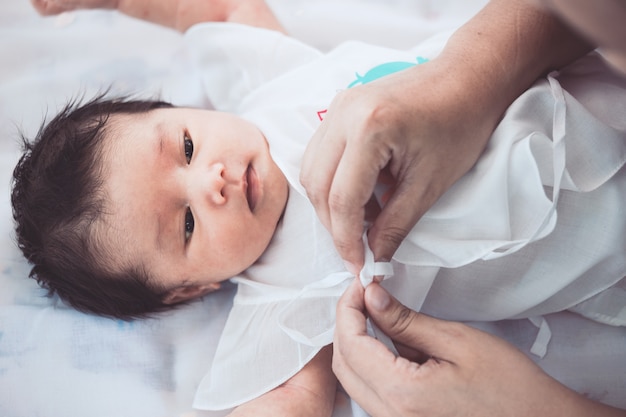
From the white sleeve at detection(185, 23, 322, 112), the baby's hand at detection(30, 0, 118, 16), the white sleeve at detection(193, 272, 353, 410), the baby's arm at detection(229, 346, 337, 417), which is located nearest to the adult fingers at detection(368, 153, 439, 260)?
the white sleeve at detection(193, 272, 353, 410)

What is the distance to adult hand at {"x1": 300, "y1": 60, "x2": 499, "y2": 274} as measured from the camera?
2.41 feet

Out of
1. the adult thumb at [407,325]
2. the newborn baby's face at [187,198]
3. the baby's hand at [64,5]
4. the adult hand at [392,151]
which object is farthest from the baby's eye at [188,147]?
the baby's hand at [64,5]

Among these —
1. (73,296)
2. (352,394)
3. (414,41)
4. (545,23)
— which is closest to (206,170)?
(73,296)

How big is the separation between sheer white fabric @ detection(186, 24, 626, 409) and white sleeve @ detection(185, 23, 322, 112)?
0.54 ft

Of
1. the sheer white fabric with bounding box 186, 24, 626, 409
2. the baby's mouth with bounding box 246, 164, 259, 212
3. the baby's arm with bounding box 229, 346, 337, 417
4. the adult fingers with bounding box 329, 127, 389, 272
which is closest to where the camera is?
the adult fingers with bounding box 329, 127, 389, 272

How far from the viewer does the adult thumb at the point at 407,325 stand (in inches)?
30.3

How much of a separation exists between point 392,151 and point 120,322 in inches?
25.0

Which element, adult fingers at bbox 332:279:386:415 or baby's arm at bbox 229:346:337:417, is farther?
baby's arm at bbox 229:346:337:417

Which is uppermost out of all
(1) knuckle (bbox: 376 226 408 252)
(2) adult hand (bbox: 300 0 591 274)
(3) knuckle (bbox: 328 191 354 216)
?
(2) adult hand (bbox: 300 0 591 274)

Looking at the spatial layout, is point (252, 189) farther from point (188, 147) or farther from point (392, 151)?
point (392, 151)

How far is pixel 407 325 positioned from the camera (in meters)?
0.79

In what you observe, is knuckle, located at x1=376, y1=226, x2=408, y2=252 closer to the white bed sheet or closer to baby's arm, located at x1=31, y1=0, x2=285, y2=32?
the white bed sheet

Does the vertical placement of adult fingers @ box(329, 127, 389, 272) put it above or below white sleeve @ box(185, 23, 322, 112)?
above

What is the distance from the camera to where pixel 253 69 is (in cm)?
137
